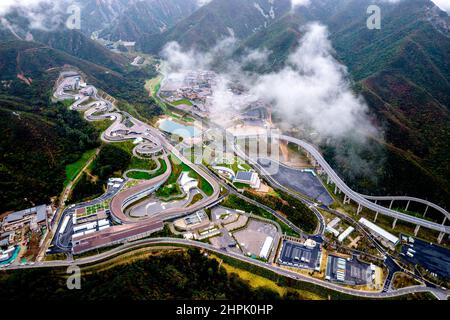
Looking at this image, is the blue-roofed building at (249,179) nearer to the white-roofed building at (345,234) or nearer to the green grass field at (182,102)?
the white-roofed building at (345,234)

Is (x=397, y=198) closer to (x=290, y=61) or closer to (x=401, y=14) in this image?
(x=290, y=61)

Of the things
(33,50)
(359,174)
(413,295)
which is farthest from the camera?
(33,50)

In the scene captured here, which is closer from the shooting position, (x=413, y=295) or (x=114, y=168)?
(x=413, y=295)

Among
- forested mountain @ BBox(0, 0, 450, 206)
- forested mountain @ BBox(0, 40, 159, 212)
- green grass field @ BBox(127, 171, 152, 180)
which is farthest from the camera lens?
forested mountain @ BBox(0, 0, 450, 206)

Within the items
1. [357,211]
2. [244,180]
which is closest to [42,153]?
[244,180]

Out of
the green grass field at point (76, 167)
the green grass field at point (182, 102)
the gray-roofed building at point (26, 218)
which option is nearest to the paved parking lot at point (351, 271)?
the gray-roofed building at point (26, 218)

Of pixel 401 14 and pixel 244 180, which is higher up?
pixel 401 14

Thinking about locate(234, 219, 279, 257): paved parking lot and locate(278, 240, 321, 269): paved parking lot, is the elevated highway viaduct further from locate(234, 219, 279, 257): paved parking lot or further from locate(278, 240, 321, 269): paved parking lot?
locate(234, 219, 279, 257): paved parking lot

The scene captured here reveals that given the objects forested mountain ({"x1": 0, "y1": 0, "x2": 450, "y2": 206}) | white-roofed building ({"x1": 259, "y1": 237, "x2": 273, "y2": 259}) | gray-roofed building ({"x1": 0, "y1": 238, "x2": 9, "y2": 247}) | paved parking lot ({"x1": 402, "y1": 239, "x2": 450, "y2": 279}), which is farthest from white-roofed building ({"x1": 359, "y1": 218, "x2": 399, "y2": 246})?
gray-roofed building ({"x1": 0, "y1": 238, "x2": 9, "y2": 247})
